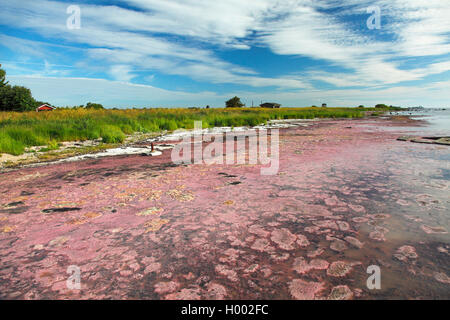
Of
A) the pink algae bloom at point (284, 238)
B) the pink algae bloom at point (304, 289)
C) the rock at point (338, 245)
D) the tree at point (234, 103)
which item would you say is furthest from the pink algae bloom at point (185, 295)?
the tree at point (234, 103)

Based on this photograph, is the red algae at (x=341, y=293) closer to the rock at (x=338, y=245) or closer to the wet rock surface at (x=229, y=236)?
the wet rock surface at (x=229, y=236)

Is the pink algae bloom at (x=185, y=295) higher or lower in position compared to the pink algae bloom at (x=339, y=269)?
lower

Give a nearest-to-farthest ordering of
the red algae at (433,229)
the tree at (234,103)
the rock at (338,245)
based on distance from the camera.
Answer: the rock at (338,245) < the red algae at (433,229) < the tree at (234,103)

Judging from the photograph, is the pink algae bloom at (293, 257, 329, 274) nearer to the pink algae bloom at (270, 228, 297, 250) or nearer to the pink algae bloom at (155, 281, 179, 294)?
the pink algae bloom at (270, 228, 297, 250)

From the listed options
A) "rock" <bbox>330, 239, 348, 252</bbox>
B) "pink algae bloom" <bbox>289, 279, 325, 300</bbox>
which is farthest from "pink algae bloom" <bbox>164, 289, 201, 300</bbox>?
"rock" <bbox>330, 239, 348, 252</bbox>

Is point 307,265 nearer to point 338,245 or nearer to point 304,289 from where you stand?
point 304,289

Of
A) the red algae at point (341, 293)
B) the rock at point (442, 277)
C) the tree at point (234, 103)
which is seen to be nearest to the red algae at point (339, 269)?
the red algae at point (341, 293)

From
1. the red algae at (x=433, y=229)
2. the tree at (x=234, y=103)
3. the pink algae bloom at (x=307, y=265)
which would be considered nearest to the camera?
the pink algae bloom at (x=307, y=265)

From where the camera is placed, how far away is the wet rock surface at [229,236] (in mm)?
1393

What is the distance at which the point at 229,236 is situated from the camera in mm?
1963

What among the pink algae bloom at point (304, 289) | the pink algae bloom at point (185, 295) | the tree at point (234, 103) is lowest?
the pink algae bloom at point (185, 295)

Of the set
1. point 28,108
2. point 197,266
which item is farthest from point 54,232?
point 28,108

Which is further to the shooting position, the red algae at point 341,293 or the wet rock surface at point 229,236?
the wet rock surface at point 229,236
